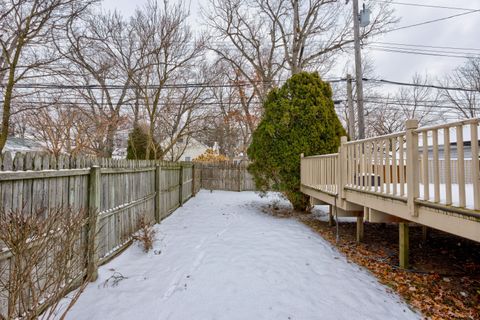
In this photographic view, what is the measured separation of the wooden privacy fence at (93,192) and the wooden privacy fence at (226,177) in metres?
8.06

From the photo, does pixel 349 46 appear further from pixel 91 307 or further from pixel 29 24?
pixel 91 307

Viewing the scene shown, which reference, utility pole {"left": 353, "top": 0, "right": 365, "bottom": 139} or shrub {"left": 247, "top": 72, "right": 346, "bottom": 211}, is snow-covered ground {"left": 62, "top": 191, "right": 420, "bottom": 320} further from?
utility pole {"left": 353, "top": 0, "right": 365, "bottom": 139}

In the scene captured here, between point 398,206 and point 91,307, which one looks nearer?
point 91,307

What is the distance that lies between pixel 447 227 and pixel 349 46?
43.8 feet

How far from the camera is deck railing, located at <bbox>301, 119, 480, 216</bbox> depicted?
241cm

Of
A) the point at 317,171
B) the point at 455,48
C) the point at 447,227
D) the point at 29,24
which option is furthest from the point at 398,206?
the point at 455,48

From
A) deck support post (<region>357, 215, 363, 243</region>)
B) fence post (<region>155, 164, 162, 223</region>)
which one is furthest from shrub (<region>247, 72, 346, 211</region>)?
fence post (<region>155, 164, 162, 223</region>)

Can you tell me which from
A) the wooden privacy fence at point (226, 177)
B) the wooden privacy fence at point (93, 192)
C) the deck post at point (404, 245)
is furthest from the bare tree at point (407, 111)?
the wooden privacy fence at point (93, 192)

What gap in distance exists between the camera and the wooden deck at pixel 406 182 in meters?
2.38

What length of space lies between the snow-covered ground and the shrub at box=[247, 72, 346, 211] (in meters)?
2.78

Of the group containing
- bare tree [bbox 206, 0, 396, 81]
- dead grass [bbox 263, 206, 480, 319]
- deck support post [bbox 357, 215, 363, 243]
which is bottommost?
dead grass [bbox 263, 206, 480, 319]

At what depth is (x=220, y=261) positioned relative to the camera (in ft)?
12.9

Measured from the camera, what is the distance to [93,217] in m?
3.21

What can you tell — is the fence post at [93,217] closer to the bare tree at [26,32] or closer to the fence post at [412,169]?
the bare tree at [26,32]
